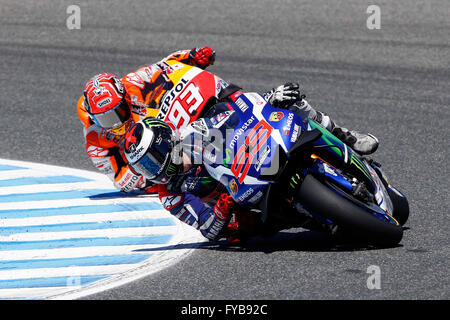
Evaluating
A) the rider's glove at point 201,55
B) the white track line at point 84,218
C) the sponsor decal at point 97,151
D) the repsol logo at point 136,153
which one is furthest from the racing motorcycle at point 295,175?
the rider's glove at point 201,55

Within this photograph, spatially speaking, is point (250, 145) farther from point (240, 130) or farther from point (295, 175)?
point (295, 175)

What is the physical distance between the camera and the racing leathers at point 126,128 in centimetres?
895

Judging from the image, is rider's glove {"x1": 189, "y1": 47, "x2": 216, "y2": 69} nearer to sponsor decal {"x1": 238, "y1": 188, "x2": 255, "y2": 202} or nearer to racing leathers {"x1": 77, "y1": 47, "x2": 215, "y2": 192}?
racing leathers {"x1": 77, "y1": 47, "x2": 215, "y2": 192}

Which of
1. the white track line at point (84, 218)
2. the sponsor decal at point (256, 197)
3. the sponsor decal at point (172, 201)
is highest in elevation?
the sponsor decal at point (256, 197)

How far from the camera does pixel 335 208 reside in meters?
6.49

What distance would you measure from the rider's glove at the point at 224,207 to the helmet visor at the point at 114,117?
5.98ft

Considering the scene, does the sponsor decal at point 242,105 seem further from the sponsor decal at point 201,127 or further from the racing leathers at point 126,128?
the racing leathers at point 126,128

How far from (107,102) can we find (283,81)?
224 inches

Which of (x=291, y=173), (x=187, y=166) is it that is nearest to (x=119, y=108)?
(x=187, y=166)

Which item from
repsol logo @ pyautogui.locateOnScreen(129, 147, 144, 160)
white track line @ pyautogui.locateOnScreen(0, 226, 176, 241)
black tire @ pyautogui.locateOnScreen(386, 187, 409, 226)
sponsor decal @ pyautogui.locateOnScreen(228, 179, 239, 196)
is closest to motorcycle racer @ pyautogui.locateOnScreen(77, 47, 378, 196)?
black tire @ pyautogui.locateOnScreen(386, 187, 409, 226)

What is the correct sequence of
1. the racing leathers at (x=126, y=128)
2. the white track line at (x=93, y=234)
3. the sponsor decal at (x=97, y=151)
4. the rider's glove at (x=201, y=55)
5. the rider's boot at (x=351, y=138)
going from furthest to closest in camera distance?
1. the rider's glove at (x=201, y=55)
2. the sponsor decal at (x=97, y=151)
3. the racing leathers at (x=126, y=128)
4. the white track line at (x=93, y=234)
5. the rider's boot at (x=351, y=138)

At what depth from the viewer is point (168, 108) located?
882 cm
